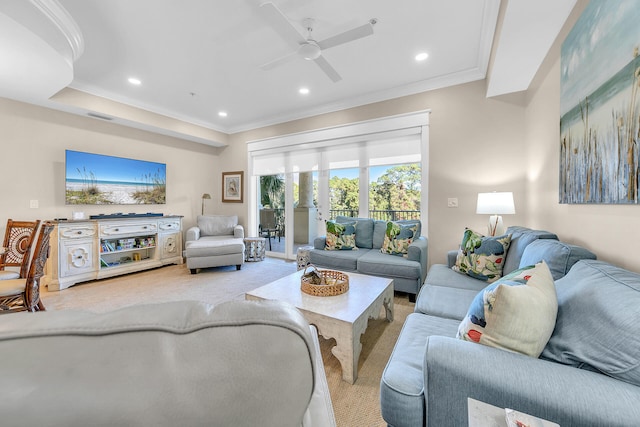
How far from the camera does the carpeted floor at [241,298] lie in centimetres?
141

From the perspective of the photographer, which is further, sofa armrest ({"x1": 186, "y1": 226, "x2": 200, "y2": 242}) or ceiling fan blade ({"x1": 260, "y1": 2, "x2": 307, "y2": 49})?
sofa armrest ({"x1": 186, "y1": 226, "x2": 200, "y2": 242})

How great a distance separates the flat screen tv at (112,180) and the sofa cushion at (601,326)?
507 centimetres

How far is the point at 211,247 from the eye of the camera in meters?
3.84

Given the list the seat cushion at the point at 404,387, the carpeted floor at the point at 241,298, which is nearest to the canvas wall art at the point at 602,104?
the seat cushion at the point at 404,387

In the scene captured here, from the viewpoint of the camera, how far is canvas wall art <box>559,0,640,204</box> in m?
1.11

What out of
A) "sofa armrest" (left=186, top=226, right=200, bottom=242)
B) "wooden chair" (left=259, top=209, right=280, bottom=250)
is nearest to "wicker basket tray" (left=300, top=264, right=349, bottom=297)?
"sofa armrest" (left=186, top=226, right=200, bottom=242)

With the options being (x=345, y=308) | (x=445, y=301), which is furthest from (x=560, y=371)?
(x=345, y=308)

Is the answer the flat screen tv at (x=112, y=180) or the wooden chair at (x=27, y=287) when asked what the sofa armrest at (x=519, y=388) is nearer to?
the wooden chair at (x=27, y=287)

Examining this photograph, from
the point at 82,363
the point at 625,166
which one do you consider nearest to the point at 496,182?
the point at 625,166

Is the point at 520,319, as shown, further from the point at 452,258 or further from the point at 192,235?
the point at 192,235

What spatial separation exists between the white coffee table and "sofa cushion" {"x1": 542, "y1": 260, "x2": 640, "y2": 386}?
0.94 m

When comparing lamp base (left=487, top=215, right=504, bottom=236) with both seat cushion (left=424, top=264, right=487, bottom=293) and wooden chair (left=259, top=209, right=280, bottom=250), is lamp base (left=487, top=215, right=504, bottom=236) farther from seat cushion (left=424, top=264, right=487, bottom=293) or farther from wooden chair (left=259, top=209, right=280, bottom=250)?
wooden chair (left=259, top=209, right=280, bottom=250)

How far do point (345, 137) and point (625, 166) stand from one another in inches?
125

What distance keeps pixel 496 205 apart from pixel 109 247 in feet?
16.7
